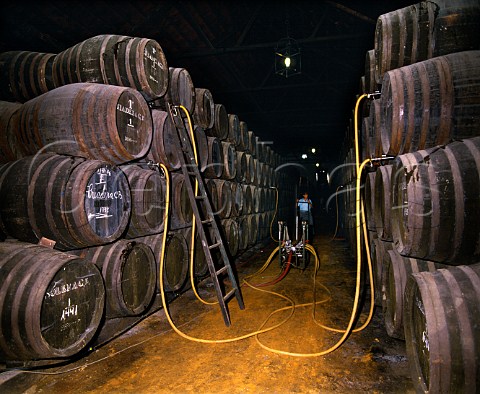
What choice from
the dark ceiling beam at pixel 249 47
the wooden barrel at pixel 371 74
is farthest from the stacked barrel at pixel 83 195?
the wooden barrel at pixel 371 74

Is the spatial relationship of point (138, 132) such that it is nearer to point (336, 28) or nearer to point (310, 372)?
point (310, 372)

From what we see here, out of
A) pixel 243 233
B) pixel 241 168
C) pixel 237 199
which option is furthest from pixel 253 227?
pixel 241 168

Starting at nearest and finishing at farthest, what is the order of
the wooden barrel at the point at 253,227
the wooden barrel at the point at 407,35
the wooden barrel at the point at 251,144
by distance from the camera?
the wooden barrel at the point at 407,35 → the wooden barrel at the point at 253,227 → the wooden barrel at the point at 251,144

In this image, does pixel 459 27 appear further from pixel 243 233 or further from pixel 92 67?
pixel 243 233

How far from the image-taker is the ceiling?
538cm

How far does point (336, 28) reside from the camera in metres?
7.16

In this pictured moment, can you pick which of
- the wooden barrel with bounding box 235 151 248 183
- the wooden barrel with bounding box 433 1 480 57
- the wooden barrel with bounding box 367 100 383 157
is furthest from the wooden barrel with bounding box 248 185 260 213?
the wooden barrel with bounding box 433 1 480 57

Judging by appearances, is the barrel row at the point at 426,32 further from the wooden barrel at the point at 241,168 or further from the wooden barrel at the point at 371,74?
the wooden barrel at the point at 241,168

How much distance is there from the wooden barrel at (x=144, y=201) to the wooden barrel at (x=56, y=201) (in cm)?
72

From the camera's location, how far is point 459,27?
284cm

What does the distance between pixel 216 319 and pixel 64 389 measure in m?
1.91

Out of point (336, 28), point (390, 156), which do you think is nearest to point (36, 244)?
point (390, 156)

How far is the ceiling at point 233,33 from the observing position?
5379mm

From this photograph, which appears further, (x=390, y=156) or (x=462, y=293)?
(x=390, y=156)
